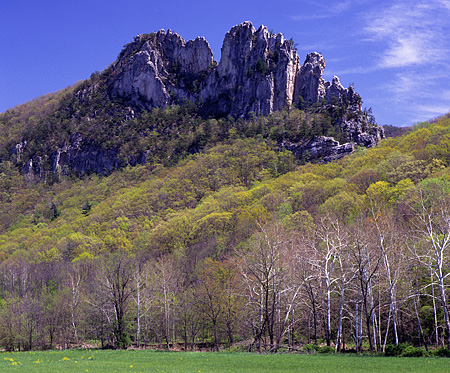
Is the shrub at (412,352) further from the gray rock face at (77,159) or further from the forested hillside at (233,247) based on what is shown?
the gray rock face at (77,159)

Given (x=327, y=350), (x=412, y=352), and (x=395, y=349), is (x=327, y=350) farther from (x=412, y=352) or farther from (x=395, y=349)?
(x=412, y=352)

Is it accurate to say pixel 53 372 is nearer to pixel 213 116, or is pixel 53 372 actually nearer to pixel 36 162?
pixel 213 116

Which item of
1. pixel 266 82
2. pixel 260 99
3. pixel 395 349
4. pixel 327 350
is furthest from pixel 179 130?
pixel 395 349

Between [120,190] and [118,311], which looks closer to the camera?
[118,311]

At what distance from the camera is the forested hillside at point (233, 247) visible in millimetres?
36312

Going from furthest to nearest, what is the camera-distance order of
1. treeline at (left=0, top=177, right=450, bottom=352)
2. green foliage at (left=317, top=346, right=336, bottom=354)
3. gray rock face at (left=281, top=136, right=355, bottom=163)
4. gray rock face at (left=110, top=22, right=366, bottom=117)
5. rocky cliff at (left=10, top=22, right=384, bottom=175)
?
gray rock face at (left=110, top=22, right=366, bottom=117), rocky cliff at (left=10, top=22, right=384, bottom=175), gray rock face at (left=281, top=136, right=355, bottom=163), treeline at (left=0, top=177, right=450, bottom=352), green foliage at (left=317, top=346, right=336, bottom=354)

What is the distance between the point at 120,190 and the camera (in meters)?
147

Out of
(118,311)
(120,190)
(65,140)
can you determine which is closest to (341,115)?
→ (120,190)

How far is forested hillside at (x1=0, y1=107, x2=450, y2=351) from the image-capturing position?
3631 centimetres

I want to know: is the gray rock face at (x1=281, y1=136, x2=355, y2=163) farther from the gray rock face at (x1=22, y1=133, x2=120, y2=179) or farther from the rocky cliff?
the gray rock face at (x1=22, y1=133, x2=120, y2=179)

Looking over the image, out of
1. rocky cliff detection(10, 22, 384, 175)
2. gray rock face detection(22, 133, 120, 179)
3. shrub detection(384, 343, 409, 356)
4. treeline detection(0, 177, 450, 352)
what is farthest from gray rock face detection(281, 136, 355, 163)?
shrub detection(384, 343, 409, 356)

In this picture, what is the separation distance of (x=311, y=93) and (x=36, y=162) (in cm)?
11347

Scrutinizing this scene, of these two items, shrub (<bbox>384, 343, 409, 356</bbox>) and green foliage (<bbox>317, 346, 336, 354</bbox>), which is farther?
green foliage (<bbox>317, 346, 336, 354</bbox>)

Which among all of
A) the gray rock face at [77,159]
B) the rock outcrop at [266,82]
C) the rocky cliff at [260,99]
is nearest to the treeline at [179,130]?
the rocky cliff at [260,99]
